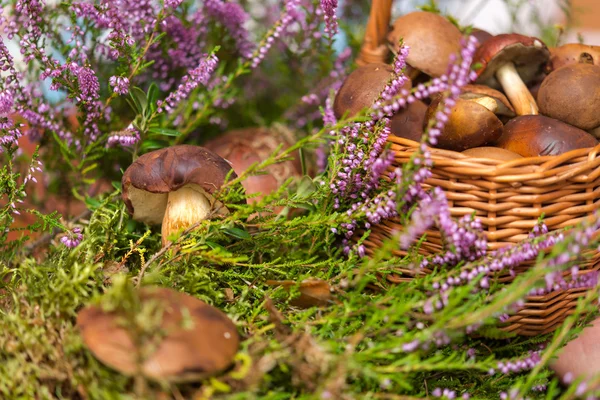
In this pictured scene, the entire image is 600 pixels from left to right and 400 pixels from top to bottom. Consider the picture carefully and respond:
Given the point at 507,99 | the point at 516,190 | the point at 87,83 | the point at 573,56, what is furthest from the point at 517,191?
the point at 87,83

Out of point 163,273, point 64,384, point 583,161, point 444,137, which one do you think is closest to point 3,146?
point 163,273

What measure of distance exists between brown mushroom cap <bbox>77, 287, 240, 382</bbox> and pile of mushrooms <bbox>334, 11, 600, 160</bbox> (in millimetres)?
379

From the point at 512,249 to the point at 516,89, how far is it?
1.62 ft

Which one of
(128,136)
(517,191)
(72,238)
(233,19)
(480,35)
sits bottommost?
(72,238)

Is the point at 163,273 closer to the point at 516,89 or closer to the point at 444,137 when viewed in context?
the point at 444,137

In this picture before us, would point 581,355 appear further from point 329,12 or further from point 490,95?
point 329,12

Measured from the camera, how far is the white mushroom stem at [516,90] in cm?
115

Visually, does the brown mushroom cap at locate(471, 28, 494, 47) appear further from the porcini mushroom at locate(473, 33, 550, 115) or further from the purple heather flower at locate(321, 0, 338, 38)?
the purple heather flower at locate(321, 0, 338, 38)

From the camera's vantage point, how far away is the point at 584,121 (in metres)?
1.03

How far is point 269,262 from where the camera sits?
1019 millimetres

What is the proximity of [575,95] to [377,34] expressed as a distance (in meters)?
0.45

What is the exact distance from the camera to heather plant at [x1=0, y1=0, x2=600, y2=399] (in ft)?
2.34

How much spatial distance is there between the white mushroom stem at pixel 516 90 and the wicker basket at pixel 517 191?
0.92 feet

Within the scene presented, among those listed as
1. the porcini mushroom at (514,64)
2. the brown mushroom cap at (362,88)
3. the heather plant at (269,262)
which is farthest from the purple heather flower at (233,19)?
the porcini mushroom at (514,64)
